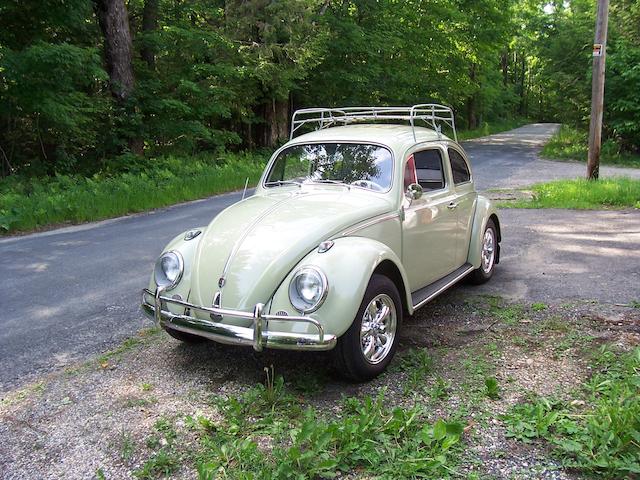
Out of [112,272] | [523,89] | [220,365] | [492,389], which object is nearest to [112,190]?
[112,272]

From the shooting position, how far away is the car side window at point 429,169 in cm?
531

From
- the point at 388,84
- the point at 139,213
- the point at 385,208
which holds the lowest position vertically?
the point at 139,213

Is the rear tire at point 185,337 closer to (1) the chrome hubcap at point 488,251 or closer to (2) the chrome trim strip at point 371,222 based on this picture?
(2) the chrome trim strip at point 371,222

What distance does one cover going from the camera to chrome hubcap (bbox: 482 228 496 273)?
20.6ft

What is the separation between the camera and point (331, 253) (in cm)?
388

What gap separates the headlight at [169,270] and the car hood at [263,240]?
0.14 meters

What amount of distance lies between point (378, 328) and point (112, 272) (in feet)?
14.1

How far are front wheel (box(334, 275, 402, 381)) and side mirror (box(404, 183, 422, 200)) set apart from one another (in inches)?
39.5

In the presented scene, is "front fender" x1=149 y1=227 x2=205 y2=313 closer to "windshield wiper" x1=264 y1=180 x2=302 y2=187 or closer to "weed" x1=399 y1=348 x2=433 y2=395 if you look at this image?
"windshield wiper" x1=264 y1=180 x2=302 y2=187

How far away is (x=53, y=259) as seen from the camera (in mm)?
7961

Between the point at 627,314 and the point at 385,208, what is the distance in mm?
2433

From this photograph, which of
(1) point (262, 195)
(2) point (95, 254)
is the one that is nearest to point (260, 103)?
(2) point (95, 254)

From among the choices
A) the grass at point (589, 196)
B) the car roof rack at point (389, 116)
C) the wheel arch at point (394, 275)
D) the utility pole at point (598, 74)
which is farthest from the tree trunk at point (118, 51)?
the wheel arch at point (394, 275)

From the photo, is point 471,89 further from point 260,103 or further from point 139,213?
point 139,213
